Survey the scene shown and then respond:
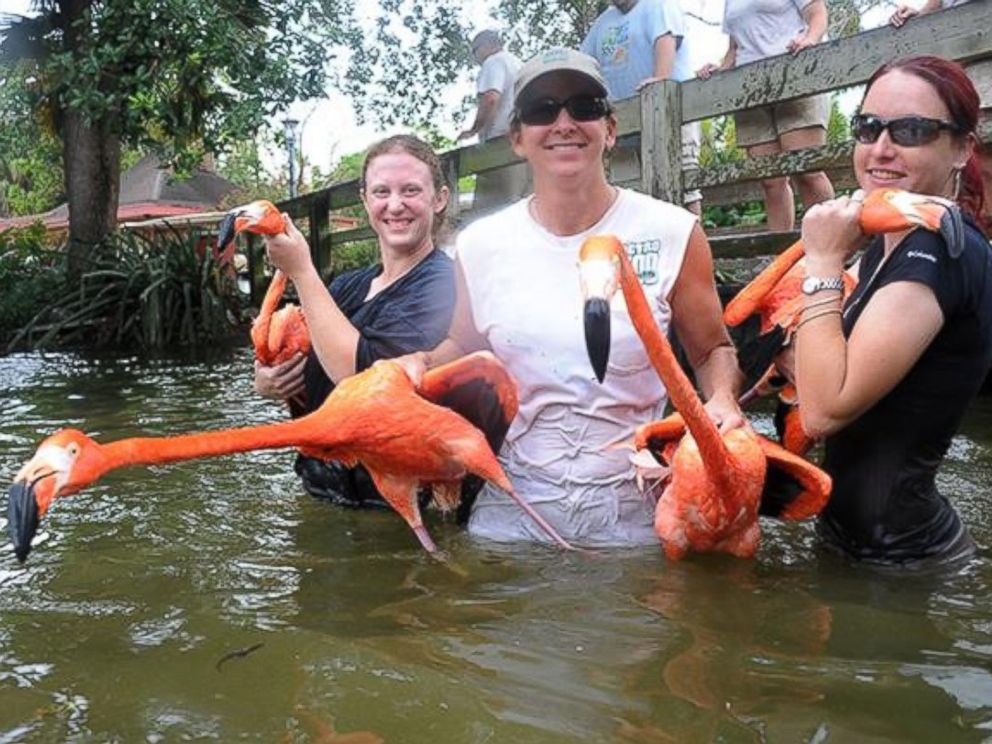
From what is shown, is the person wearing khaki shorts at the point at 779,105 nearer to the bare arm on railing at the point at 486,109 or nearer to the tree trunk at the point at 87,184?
the bare arm on railing at the point at 486,109

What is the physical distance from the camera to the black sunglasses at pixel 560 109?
9.46ft

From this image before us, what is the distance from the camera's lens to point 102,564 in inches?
130

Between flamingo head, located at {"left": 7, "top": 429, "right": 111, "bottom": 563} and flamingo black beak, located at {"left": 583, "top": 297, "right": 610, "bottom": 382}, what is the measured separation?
1.09 meters

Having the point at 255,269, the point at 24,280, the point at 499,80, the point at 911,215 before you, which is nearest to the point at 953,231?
the point at 911,215

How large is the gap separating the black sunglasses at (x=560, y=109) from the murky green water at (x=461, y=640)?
3.91 ft

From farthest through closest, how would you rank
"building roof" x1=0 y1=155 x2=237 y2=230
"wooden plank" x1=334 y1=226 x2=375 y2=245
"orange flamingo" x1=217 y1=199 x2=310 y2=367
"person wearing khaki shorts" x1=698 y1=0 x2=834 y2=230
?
"building roof" x1=0 y1=155 x2=237 y2=230 → "wooden plank" x1=334 y1=226 x2=375 y2=245 → "person wearing khaki shorts" x1=698 y1=0 x2=834 y2=230 → "orange flamingo" x1=217 y1=199 x2=310 y2=367

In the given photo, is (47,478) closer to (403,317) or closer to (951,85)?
(403,317)

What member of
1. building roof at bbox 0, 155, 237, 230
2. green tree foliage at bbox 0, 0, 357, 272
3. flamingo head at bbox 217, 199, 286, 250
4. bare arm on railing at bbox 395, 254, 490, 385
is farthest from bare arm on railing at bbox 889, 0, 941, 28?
building roof at bbox 0, 155, 237, 230

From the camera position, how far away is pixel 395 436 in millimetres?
2861

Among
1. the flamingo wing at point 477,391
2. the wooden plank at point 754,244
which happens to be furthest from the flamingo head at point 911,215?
the wooden plank at point 754,244

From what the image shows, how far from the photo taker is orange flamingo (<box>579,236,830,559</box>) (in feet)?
8.36

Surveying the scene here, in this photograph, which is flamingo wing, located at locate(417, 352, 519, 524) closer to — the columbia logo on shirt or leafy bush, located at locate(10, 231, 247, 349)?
the columbia logo on shirt

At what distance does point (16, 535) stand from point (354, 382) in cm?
98

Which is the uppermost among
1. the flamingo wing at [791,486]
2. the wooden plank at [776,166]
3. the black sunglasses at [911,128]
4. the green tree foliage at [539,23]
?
the green tree foliage at [539,23]
